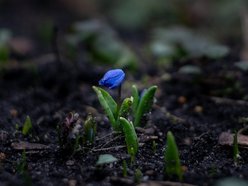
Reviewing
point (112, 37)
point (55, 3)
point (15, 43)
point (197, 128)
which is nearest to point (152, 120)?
point (197, 128)

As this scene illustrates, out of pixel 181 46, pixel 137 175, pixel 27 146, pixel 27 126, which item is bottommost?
pixel 137 175

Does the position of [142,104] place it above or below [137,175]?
above

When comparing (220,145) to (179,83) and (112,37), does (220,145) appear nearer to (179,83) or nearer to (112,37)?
(179,83)

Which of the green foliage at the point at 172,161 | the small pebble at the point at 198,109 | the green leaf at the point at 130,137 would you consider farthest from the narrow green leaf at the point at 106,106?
the small pebble at the point at 198,109

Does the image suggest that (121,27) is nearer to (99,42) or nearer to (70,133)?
(99,42)

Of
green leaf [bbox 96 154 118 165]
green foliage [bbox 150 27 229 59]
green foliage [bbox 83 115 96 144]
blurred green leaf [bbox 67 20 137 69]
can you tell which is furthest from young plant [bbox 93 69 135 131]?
blurred green leaf [bbox 67 20 137 69]

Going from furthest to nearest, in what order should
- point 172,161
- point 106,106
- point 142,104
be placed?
point 142,104 → point 106,106 → point 172,161

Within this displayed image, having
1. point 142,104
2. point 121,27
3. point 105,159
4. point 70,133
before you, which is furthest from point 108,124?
point 121,27

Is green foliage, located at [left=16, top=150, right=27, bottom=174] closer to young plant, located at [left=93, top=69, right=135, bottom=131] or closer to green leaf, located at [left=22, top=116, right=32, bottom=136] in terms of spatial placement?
green leaf, located at [left=22, top=116, right=32, bottom=136]
